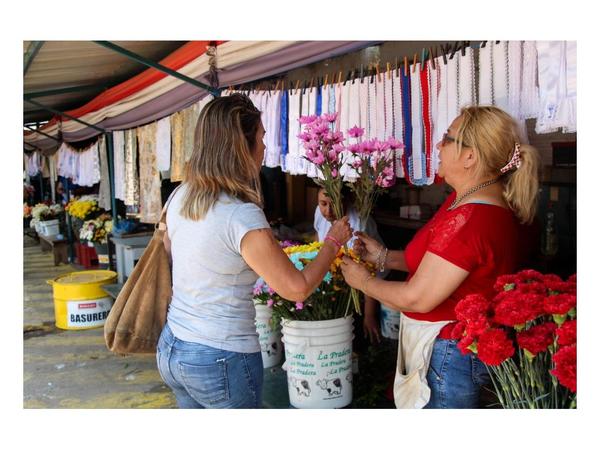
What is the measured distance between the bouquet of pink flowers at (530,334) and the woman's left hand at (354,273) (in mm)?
665

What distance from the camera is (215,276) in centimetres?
184

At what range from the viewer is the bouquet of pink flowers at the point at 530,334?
1579 millimetres

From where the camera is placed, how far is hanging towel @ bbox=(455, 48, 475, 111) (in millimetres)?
2533

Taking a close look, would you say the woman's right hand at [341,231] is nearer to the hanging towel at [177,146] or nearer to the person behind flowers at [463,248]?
the person behind flowers at [463,248]

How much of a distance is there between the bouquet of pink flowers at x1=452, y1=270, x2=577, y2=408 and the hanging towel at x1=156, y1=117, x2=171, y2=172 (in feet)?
14.6

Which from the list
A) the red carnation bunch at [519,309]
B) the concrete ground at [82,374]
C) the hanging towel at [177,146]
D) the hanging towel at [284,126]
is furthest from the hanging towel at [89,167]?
the red carnation bunch at [519,309]

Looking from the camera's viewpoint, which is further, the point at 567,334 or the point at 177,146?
the point at 177,146

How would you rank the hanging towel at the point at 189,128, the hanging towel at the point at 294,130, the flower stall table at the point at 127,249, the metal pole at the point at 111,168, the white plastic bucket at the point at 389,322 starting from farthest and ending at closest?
the metal pole at the point at 111,168 → the flower stall table at the point at 127,249 → the hanging towel at the point at 189,128 → the white plastic bucket at the point at 389,322 → the hanging towel at the point at 294,130

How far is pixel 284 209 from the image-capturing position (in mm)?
8109

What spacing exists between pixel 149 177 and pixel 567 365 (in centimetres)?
569

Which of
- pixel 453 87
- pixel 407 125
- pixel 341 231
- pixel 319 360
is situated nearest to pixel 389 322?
pixel 319 360

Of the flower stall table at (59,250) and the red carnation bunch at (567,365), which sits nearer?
the red carnation bunch at (567,365)

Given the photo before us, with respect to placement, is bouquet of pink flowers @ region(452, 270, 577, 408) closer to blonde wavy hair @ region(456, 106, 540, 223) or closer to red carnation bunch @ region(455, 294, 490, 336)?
red carnation bunch @ region(455, 294, 490, 336)

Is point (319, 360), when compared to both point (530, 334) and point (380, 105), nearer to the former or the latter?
point (380, 105)
